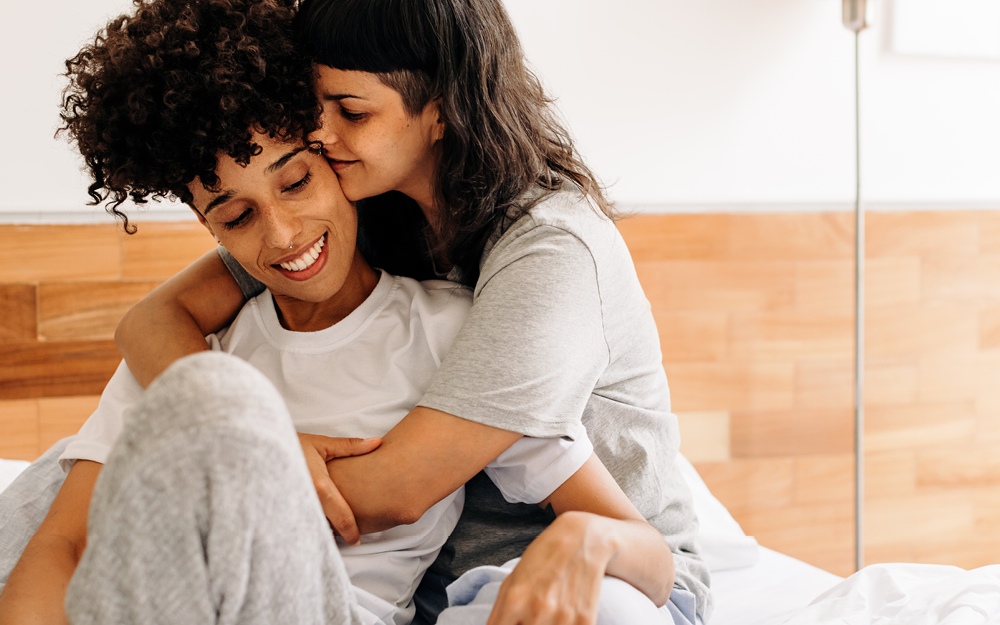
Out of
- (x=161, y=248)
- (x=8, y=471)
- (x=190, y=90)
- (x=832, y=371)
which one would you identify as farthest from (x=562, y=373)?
(x=832, y=371)

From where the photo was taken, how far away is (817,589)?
1262 millimetres

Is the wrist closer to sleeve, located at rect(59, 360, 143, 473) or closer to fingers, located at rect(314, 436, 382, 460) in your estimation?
fingers, located at rect(314, 436, 382, 460)

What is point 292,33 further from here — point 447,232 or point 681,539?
point 681,539

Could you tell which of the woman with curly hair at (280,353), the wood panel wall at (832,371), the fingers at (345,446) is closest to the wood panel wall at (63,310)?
the woman with curly hair at (280,353)

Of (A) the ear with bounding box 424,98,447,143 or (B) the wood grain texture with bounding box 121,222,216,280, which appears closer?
(A) the ear with bounding box 424,98,447,143

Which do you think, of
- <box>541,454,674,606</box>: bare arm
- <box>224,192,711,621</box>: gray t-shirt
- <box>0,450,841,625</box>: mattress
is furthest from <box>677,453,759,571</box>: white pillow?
<box>541,454,674,606</box>: bare arm

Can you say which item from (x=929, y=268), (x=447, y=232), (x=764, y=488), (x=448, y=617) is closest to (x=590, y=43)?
(x=447, y=232)

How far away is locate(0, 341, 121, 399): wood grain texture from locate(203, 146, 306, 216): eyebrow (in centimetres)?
90

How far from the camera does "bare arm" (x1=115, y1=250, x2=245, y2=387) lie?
1.03 m

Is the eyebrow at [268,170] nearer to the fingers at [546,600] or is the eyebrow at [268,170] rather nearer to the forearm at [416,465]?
the forearm at [416,465]

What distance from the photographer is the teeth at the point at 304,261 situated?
1.01 m

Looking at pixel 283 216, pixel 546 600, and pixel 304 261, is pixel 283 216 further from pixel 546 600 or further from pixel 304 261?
pixel 546 600

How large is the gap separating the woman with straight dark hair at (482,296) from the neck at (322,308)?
117 millimetres

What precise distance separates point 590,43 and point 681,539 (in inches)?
48.6
